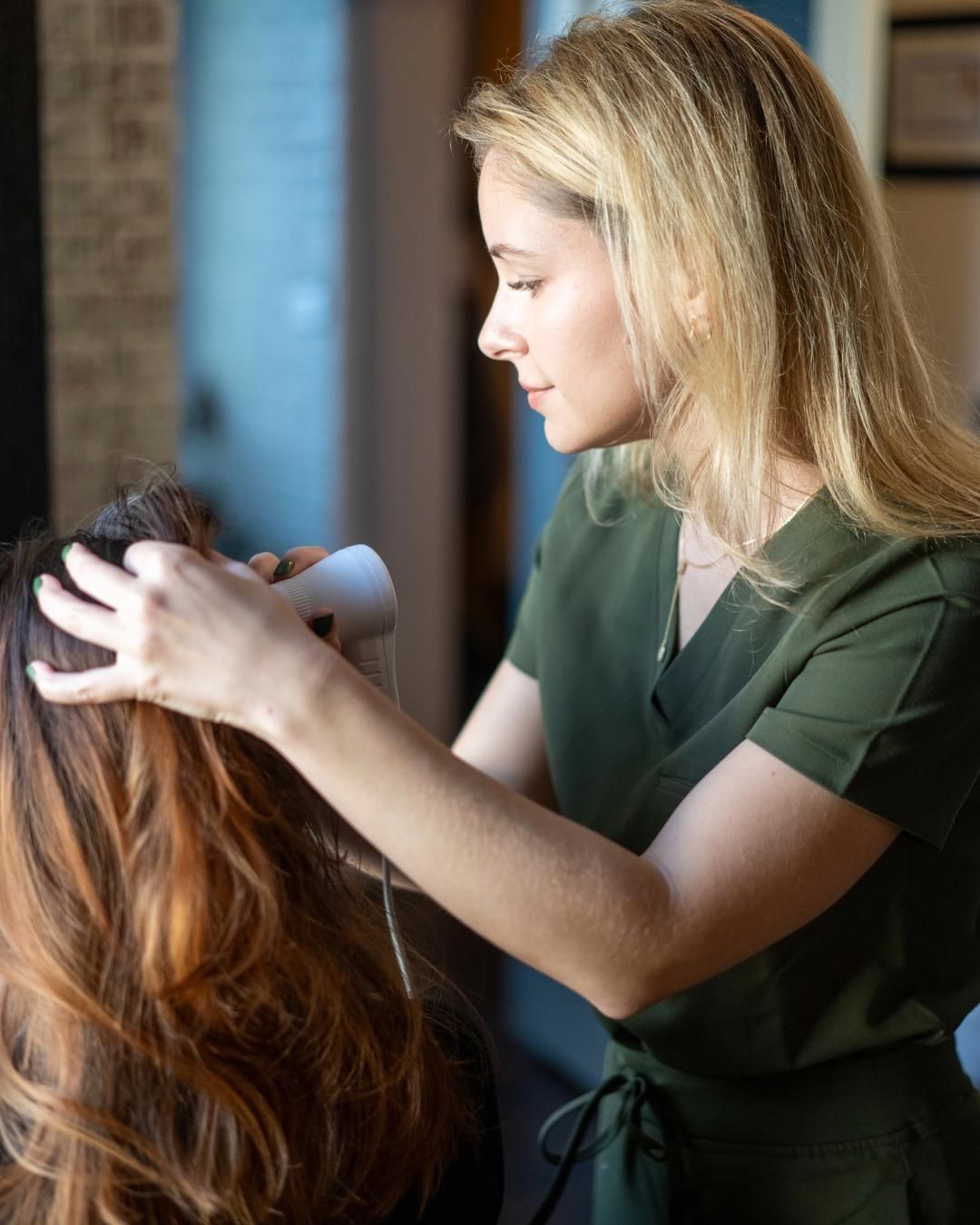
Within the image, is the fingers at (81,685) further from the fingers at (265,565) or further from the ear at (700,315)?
the ear at (700,315)

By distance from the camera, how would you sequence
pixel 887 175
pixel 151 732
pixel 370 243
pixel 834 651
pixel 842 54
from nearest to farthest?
pixel 151 732, pixel 834 651, pixel 842 54, pixel 887 175, pixel 370 243

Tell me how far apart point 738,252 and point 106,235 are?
105 cm

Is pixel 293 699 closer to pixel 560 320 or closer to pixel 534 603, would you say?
pixel 560 320

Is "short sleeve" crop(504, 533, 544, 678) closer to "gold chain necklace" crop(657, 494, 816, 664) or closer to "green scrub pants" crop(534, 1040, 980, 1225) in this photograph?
"gold chain necklace" crop(657, 494, 816, 664)

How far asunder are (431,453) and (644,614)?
2883 millimetres

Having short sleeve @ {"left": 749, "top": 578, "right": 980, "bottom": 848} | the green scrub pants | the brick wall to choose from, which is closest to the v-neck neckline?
short sleeve @ {"left": 749, "top": 578, "right": 980, "bottom": 848}

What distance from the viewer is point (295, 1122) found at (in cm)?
101

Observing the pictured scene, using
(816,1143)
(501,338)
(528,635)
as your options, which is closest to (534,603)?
(528,635)

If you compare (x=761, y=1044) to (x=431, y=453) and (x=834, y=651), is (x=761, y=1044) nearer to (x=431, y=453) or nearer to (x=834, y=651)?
(x=834, y=651)

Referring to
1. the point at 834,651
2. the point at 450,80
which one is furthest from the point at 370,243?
the point at 834,651

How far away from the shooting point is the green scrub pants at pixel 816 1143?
3.92 ft

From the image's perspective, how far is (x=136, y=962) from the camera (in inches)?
37.2

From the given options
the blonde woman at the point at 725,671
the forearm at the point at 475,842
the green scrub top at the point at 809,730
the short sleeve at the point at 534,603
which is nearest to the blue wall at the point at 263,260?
the short sleeve at the point at 534,603

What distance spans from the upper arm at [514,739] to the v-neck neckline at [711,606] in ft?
0.66
